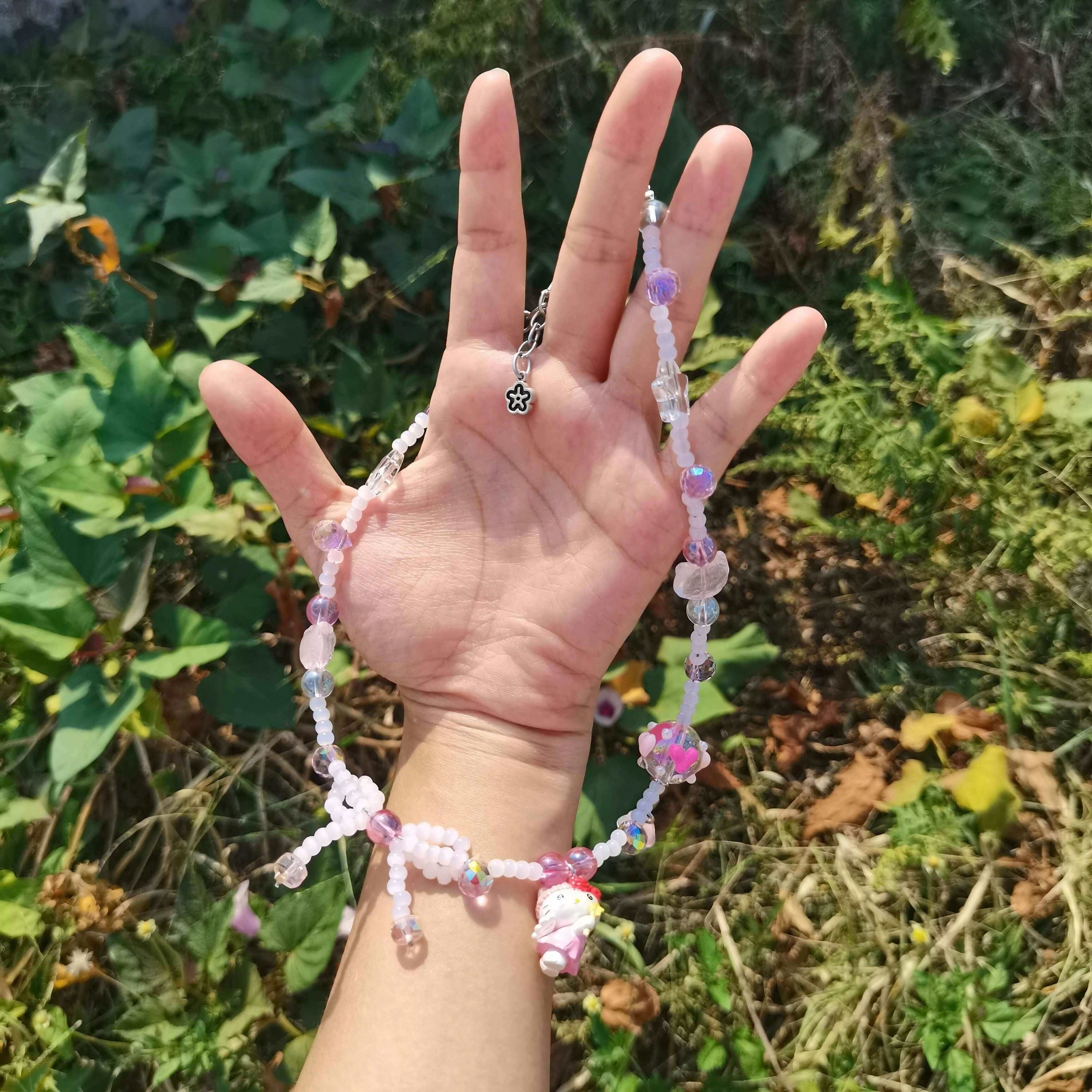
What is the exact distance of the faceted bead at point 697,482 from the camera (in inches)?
78.4

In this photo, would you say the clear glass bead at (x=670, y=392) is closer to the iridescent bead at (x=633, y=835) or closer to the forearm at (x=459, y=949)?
the forearm at (x=459, y=949)

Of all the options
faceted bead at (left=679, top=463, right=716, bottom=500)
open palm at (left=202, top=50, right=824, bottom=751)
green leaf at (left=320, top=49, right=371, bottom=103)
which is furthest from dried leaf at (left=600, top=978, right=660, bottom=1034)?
green leaf at (left=320, top=49, right=371, bottom=103)

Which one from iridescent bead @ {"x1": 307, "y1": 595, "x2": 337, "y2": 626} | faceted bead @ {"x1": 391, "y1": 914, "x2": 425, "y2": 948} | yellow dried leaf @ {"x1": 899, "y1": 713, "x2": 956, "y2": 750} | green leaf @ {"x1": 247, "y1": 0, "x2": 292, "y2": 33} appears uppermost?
green leaf @ {"x1": 247, "y1": 0, "x2": 292, "y2": 33}

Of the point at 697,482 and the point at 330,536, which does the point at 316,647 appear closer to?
the point at 330,536

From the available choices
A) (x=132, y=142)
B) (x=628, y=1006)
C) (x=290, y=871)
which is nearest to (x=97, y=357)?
(x=132, y=142)

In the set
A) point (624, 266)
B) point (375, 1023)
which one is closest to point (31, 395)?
point (624, 266)

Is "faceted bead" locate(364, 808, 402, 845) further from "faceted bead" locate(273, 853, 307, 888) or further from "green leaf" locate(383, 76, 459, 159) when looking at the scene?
"green leaf" locate(383, 76, 459, 159)

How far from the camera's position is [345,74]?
281cm

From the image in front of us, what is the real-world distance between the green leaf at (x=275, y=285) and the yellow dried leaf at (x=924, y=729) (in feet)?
6.93

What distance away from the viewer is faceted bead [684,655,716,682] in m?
2.25

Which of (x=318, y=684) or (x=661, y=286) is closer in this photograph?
(x=661, y=286)

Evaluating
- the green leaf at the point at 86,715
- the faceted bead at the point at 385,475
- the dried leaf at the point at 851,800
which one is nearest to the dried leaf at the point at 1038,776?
the dried leaf at the point at 851,800

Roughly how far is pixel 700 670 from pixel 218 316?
168 centimetres

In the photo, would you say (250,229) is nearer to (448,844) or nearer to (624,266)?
(624,266)
